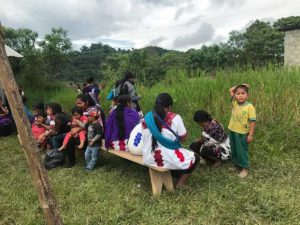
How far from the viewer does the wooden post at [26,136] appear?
2678mm

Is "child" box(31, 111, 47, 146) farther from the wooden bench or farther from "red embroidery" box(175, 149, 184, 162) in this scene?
"red embroidery" box(175, 149, 184, 162)

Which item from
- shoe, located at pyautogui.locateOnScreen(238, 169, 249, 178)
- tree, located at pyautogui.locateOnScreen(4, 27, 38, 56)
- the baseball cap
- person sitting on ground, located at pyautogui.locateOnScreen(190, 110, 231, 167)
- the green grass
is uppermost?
tree, located at pyautogui.locateOnScreen(4, 27, 38, 56)

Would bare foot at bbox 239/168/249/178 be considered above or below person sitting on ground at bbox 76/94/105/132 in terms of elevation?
below

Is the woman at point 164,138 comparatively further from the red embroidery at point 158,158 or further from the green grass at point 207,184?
the green grass at point 207,184

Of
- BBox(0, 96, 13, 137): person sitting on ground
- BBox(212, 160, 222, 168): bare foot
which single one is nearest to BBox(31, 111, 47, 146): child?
BBox(0, 96, 13, 137): person sitting on ground

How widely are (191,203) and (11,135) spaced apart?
6166 mm

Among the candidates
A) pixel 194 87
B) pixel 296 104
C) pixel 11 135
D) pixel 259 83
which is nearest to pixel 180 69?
pixel 194 87

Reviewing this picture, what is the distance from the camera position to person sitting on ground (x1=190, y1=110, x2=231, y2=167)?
455cm

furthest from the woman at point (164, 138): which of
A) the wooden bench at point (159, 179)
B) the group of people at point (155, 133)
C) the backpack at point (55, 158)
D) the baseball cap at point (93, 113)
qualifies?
the backpack at point (55, 158)

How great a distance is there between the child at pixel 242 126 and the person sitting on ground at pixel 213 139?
0.56 feet

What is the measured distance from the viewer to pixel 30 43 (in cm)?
3541

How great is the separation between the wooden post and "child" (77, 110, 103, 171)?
2072 mm

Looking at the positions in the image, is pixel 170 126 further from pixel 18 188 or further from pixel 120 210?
pixel 18 188

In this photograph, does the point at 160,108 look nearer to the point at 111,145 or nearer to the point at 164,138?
the point at 164,138
